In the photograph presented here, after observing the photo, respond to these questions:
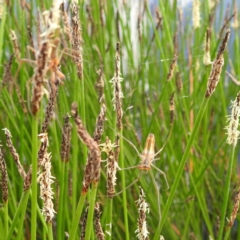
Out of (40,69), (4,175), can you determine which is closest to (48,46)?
(40,69)

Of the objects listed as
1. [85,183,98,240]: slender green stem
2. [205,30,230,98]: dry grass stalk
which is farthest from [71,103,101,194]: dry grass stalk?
[205,30,230,98]: dry grass stalk

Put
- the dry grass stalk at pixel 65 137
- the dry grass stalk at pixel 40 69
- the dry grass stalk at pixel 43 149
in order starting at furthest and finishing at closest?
the dry grass stalk at pixel 65 137, the dry grass stalk at pixel 43 149, the dry grass stalk at pixel 40 69

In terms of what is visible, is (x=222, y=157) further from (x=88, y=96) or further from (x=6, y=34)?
(x=6, y=34)

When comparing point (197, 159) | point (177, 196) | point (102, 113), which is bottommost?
point (177, 196)

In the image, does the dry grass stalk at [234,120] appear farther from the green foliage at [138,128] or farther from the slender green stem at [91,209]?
the green foliage at [138,128]

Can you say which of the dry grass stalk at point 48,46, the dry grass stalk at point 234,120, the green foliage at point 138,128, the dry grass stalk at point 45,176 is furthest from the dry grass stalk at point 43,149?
the green foliage at point 138,128

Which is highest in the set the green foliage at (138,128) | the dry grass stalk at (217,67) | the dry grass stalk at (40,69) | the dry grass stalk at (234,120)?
the dry grass stalk at (40,69)

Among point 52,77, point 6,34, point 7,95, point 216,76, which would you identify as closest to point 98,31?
point 6,34

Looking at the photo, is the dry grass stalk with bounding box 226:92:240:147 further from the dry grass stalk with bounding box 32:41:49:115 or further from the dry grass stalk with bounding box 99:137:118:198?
the dry grass stalk with bounding box 32:41:49:115

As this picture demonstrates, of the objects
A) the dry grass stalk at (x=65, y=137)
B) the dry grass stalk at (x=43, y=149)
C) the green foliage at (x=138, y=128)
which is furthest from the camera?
the green foliage at (x=138, y=128)

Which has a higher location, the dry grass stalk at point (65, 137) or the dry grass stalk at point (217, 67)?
the dry grass stalk at point (217, 67)
